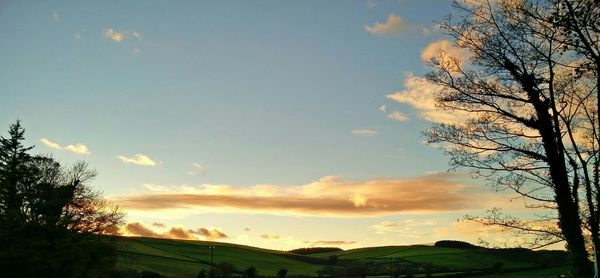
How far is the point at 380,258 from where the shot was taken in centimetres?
12475

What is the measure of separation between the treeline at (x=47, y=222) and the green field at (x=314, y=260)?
3116 cm

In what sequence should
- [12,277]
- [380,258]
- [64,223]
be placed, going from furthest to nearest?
[380,258]
[64,223]
[12,277]

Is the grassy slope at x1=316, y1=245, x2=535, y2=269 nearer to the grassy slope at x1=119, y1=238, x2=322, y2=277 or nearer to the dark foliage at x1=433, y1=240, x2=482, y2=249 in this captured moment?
the dark foliage at x1=433, y1=240, x2=482, y2=249

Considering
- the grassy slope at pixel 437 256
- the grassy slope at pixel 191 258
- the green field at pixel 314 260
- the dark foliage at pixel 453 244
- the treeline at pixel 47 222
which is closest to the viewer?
the treeline at pixel 47 222

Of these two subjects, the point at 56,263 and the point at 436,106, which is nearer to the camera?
the point at 436,106

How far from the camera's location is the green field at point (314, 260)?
87.1 metres

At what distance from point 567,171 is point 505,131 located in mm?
1925

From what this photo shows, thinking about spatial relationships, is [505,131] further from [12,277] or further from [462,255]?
[462,255]

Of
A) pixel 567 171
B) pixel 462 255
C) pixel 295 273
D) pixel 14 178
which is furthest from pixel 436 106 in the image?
pixel 462 255

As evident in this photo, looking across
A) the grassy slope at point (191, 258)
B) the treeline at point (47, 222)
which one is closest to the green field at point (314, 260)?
the grassy slope at point (191, 258)

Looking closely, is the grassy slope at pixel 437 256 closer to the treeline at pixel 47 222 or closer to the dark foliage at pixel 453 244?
the dark foliage at pixel 453 244

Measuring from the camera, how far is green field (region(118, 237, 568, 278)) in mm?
87062

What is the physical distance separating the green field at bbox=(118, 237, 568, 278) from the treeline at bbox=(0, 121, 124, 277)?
102 feet

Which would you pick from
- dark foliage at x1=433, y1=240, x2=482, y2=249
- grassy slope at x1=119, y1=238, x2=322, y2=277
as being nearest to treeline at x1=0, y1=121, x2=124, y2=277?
grassy slope at x1=119, y1=238, x2=322, y2=277
